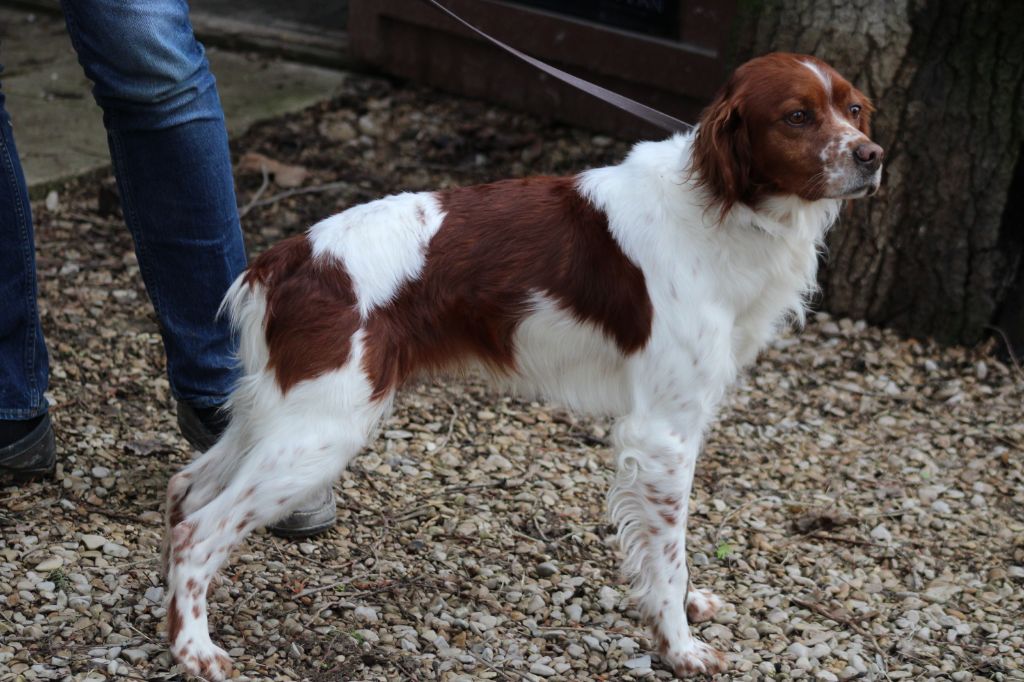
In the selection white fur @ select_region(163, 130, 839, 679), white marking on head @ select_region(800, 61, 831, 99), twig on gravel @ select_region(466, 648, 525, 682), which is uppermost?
white marking on head @ select_region(800, 61, 831, 99)

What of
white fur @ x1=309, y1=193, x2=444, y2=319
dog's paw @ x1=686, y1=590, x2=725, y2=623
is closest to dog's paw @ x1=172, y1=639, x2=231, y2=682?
white fur @ x1=309, y1=193, x2=444, y2=319

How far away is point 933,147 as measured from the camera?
4.40 meters

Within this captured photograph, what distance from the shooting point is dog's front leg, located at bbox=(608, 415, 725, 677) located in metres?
2.83

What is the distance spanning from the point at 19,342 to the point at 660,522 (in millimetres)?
1697

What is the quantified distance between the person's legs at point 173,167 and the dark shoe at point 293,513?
1.4 inches

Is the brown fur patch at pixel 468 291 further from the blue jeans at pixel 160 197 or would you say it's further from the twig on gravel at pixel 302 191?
the twig on gravel at pixel 302 191

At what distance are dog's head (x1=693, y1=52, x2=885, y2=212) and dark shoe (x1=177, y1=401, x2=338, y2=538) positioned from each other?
128 cm

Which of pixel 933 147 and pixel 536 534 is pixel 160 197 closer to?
pixel 536 534

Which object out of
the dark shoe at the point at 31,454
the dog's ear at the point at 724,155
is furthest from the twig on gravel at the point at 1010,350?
the dark shoe at the point at 31,454

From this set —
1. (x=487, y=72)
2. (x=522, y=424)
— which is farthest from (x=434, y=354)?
(x=487, y=72)

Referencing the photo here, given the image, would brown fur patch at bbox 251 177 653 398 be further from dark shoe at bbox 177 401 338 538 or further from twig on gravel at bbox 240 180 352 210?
twig on gravel at bbox 240 180 352 210

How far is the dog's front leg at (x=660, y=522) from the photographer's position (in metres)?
2.83

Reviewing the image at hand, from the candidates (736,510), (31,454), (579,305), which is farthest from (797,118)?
(31,454)

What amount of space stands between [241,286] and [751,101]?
3.79 feet
